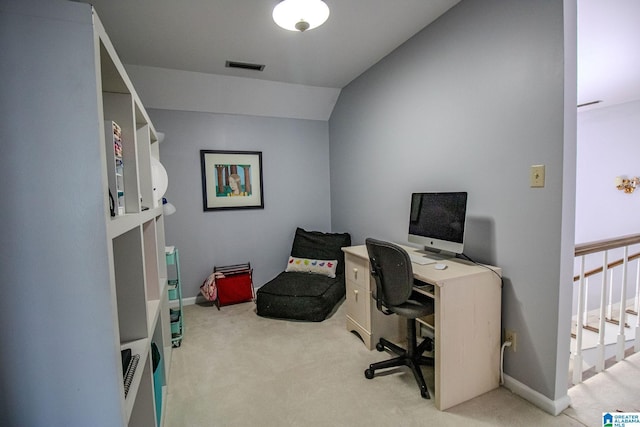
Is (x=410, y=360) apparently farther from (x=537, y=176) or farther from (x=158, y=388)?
(x=158, y=388)

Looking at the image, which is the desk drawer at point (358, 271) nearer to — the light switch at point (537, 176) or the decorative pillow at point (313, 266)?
the decorative pillow at point (313, 266)

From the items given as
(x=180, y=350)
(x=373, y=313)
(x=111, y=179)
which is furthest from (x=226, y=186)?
(x=111, y=179)

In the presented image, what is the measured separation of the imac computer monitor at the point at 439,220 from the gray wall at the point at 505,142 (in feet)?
0.56

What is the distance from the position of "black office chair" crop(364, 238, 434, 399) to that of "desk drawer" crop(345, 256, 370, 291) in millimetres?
336

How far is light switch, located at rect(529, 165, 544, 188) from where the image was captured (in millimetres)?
1651

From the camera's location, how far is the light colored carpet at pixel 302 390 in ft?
5.52

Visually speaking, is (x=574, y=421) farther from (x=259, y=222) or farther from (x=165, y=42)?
(x=165, y=42)

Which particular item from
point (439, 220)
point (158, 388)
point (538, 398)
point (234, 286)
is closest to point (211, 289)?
point (234, 286)

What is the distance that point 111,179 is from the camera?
3.71 feet

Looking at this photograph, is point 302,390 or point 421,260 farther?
point 421,260

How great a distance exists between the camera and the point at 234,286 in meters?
3.43

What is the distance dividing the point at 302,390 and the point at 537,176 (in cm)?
190

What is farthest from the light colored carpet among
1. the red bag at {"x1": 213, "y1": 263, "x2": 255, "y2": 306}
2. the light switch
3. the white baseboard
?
the light switch

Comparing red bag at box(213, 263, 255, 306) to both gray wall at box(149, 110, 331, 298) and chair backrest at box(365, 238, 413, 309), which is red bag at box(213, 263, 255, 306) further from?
chair backrest at box(365, 238, 413, 309)
